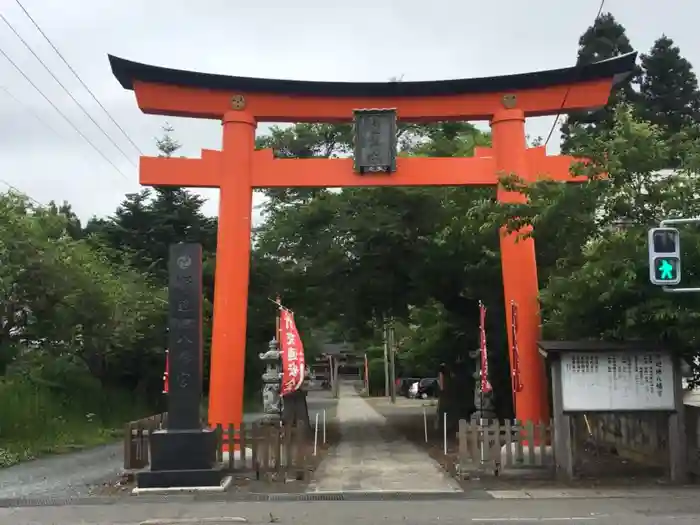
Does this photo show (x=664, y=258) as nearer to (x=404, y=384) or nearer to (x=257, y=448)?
(x=257, y=448)

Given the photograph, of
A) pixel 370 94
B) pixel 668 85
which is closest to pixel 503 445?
pixel 370 94

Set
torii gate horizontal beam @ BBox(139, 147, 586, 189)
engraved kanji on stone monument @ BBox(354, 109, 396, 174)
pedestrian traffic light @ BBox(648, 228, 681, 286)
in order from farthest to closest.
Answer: torii gate horizontal beam @ BBox(139, 147, 586, 189)
engraved kanji on stone monument @ BBox(354, 109, 396, 174)
pedestrian traffic light @ BBox(648, 228, 681, 286)

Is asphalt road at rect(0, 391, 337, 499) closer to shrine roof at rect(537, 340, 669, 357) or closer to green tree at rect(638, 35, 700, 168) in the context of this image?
shrine roof at rect(537, 340, 669, 357)

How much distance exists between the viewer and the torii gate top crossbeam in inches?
669

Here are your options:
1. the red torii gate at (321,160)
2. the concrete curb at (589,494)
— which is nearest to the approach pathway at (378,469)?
the concrete curb at (589,494)

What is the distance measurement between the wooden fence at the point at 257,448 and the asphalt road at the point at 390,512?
238cm

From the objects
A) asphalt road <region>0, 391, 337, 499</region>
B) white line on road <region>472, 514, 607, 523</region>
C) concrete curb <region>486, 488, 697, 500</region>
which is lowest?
→ asphalt road <region>0, 391, 337, 499</region>

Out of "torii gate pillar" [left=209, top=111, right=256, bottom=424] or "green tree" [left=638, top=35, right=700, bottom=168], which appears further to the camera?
"green tree" [left=638, top=35, right=700, bottom=168]

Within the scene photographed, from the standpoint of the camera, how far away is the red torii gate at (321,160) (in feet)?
54.1

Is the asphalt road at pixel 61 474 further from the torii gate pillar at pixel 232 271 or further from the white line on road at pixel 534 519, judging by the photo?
the white line on road at pixel 534 519

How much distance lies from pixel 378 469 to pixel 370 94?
8.26 m

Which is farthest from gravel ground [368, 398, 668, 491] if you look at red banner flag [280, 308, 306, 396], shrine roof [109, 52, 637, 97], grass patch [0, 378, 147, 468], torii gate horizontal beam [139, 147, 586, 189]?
grass patch [0, 378, 147, 468]

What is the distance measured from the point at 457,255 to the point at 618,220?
6.60 metres

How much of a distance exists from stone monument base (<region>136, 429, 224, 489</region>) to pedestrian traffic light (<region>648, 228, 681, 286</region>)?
7715 millimetres
